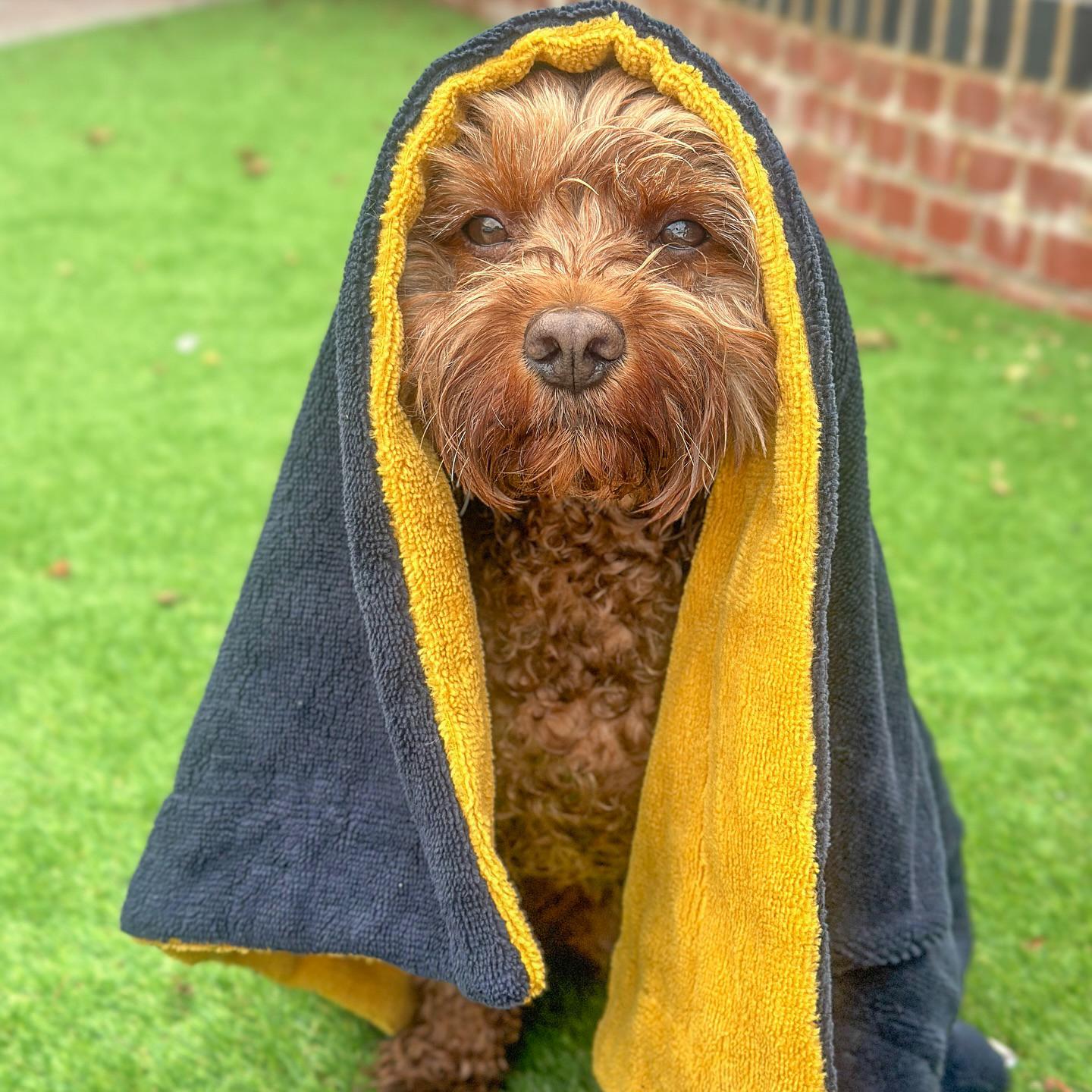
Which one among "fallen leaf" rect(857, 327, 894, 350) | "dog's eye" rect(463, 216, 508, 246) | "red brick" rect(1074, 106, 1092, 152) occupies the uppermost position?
"dog's eye" rect(463, 216, 508, 246)

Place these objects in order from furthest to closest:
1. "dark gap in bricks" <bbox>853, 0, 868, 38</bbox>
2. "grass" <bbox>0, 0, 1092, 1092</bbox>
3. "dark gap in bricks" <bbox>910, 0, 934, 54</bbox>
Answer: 1. "dark gap in bricks" <bbox>853, 0, 868, 38</bbox>
2. "dark gap in bricks" <bbox>910, 0, 934, 54</bbox>
3. "grass" <bbox>0, 0, 1092, 1092</bbox>

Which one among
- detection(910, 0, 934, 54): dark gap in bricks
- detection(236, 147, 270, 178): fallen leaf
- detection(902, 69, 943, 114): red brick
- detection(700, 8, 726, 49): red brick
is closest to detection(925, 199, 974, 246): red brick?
detection(902, 69, 943, 114): red brick

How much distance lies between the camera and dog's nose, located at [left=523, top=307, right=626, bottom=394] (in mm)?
1582

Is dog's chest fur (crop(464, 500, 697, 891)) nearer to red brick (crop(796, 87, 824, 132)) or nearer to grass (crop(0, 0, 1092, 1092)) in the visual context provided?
grass (crop(0, 0, 1092, 1092))

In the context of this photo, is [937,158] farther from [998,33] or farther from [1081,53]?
[1081,53]

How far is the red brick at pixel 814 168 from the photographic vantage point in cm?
555

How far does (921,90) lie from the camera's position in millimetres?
5117

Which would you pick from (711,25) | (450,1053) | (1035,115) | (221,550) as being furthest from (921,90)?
(450,1053)

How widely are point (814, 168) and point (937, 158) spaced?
598mm

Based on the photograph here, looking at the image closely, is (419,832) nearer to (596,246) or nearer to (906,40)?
(596,246)

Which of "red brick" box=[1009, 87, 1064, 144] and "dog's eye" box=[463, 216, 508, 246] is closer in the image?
"dog's eye" box=[463, 216, 508, 246]

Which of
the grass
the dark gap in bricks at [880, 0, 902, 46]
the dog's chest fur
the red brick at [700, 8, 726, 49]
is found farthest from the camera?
the red brick at [700, 8, 726, 49]

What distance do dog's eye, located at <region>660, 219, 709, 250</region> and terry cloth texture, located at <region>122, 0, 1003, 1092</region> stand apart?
0.65 feet

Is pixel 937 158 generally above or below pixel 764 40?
below
